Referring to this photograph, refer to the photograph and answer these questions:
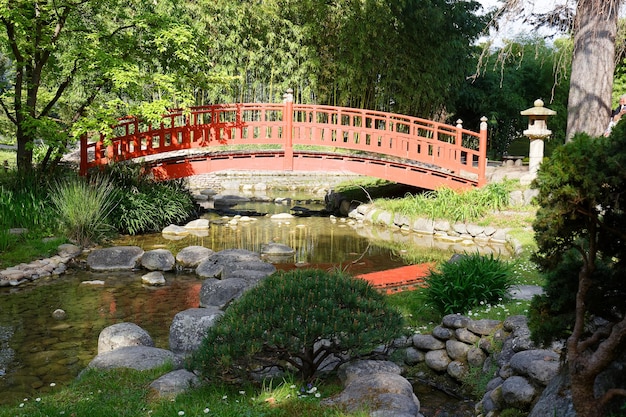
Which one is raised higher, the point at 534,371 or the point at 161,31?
the point at 161,31

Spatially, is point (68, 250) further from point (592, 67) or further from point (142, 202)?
point (592, 67)

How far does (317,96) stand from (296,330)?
16.9m

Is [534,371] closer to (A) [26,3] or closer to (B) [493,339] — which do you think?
(B) [493,339]

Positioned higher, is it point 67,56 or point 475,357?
point 67,56

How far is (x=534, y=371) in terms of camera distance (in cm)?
395

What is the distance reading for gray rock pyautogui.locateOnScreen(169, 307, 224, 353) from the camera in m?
5.76

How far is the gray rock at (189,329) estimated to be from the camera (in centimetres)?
576

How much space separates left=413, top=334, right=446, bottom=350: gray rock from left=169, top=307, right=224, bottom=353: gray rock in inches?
71.9

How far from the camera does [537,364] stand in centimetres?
396

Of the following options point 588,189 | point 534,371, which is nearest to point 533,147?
point 534,371

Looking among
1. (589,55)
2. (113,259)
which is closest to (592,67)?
(589,55)

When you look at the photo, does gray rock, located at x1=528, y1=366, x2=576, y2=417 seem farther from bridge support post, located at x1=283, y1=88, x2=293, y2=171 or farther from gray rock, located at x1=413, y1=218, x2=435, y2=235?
bridge support post, located at x1=283, y1=88, x2=293, y2=171

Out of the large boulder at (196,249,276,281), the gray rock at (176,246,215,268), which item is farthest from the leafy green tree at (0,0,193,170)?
the large boulder at (196,249,276,281)

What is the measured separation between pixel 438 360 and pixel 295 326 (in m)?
1.92
